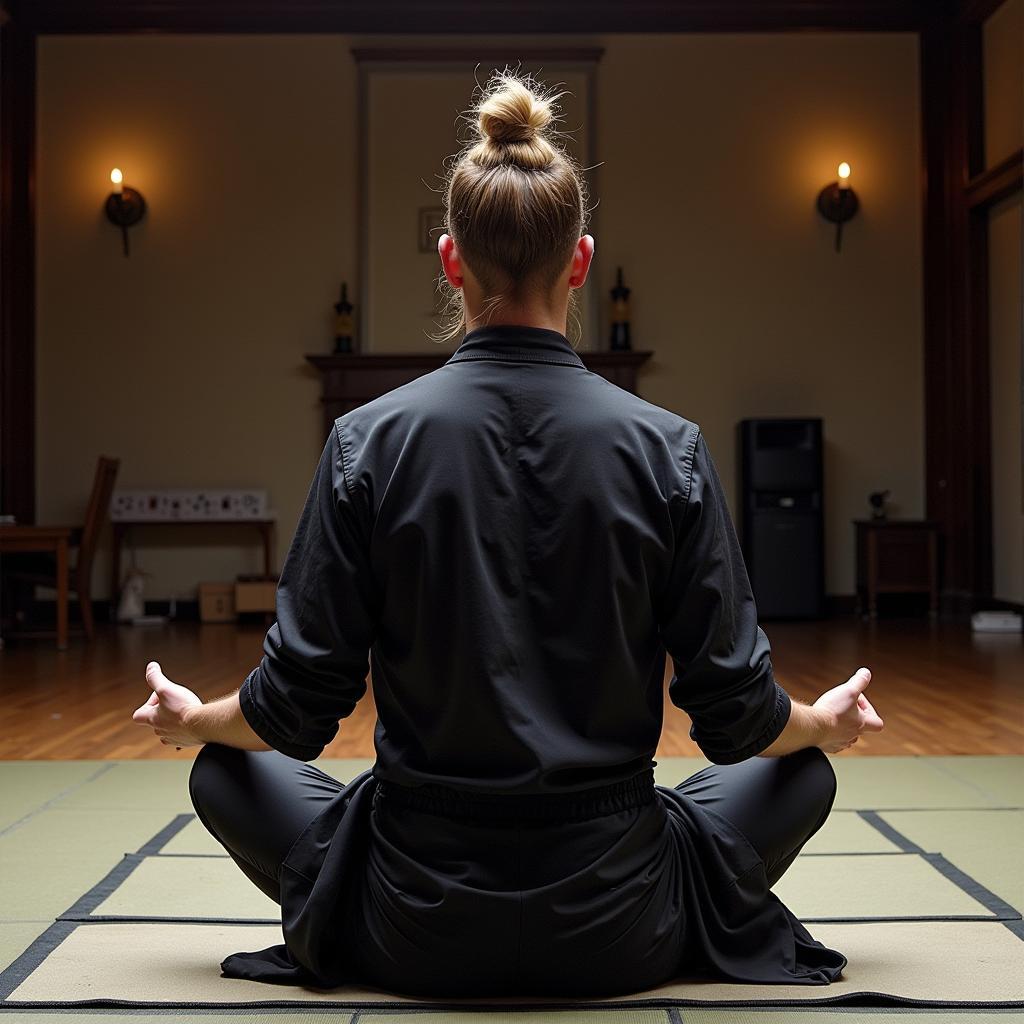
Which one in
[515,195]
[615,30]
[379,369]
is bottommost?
[515,195]

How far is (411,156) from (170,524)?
9.33ft

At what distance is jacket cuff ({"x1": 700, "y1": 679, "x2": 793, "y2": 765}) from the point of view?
1363 millimetres

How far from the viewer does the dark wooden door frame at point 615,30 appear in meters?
8.32

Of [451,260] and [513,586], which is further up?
[451,260]

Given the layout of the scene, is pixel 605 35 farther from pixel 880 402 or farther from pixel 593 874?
pixel 593 874

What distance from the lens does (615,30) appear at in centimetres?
861

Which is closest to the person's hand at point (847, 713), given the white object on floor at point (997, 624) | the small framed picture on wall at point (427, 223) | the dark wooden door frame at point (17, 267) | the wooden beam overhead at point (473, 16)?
the white object on floor at point (997, 624)

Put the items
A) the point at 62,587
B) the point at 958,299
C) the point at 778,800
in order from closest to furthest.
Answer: the point at 778,800 → the point at 62,587 → the point at 958,299

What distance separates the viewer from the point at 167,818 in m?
2.70

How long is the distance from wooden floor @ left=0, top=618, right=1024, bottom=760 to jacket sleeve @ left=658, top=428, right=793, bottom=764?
2.23 m

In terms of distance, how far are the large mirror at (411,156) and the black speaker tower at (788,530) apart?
1.38m

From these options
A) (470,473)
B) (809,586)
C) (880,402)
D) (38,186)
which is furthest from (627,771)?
(38,186)

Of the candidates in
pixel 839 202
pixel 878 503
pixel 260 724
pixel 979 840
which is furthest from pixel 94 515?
pixel 260 724

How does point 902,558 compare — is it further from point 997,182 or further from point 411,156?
point 411,156
